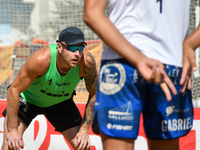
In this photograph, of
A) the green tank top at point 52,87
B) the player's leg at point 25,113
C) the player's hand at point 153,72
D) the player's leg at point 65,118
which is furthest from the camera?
the player's leg at point 65,118

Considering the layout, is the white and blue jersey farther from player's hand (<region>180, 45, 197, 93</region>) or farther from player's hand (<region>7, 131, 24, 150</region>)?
player's hand (<region>7, 131, 24, 150</region>)

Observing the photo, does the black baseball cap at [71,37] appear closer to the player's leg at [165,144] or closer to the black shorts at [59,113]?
the black shorts at [59,113]

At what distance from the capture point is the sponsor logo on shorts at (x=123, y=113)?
1139 mm

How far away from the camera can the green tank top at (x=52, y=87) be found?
272 centimetres

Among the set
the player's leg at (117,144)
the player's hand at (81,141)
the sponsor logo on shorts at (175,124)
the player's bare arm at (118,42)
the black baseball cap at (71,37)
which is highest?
the black baseball cap at (71,37)

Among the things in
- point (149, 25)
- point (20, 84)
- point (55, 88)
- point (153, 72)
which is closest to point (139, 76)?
point (153, 72)

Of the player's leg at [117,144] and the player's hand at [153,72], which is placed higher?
the player's hand at [153,72]

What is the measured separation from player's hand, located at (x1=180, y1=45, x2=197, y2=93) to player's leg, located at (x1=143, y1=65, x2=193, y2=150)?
3cm

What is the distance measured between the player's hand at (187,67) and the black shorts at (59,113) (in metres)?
2.14

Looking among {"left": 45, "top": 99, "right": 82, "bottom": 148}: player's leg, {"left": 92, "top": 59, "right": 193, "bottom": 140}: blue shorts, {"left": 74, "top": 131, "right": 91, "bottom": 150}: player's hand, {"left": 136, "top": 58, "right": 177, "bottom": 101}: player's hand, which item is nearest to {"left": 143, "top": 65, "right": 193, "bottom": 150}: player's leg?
{"left": 92, "top": 59, "right": 193, "bottom": 140}: blue shorts

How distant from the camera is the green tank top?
272cm

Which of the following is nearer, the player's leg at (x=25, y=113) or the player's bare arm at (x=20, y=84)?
the player's bare arm at (x=20, y=84)

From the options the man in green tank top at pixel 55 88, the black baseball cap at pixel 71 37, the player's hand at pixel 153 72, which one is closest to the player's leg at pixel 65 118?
the man in green tank top at pixel 55 88

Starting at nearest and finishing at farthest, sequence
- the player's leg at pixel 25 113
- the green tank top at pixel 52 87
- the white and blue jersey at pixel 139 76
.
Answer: the white and blue jersey at pixel 139 76 → the green tank top at pixel 52 87 → the player's leg at pixel 25 113
